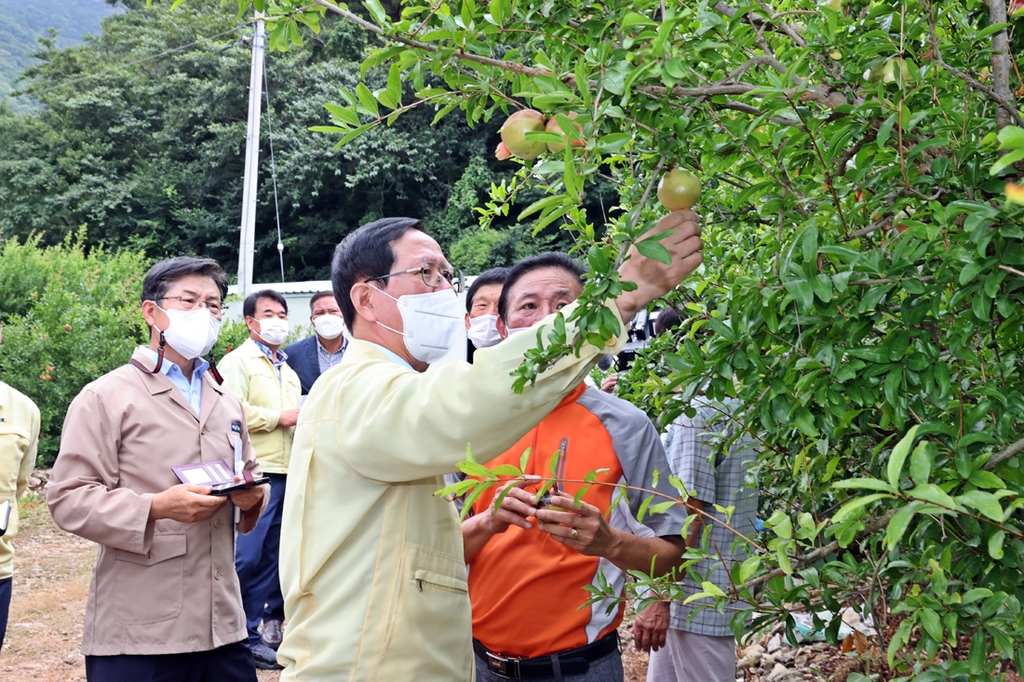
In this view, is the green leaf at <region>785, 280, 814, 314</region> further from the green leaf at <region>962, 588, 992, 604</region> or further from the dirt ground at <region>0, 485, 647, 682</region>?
the dirt ground at <region>0, 485, 647, 682</region>

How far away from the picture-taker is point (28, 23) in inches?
3824

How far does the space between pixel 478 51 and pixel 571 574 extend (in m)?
1.43

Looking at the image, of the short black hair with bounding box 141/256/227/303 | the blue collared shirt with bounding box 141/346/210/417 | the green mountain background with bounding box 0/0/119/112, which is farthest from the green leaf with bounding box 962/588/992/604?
the green mountain background with bounding box 0/0/119/112

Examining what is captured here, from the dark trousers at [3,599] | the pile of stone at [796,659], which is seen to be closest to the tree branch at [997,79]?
the pile of stone at [796,659]

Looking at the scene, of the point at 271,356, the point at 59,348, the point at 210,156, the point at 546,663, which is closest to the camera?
the point at 546,663

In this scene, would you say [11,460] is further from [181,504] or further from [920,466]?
[920,466]

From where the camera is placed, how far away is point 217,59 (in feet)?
90.9

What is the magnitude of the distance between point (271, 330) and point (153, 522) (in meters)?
3.00

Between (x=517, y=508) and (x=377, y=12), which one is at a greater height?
(x=377, y=12)

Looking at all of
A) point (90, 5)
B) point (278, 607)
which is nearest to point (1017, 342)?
point (278, 607)

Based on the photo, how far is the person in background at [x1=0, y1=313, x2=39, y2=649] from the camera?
339 cm

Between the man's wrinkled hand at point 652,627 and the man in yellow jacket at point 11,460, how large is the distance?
232 centimetres

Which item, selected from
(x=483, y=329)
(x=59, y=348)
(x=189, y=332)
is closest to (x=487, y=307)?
(x=483, y=329)

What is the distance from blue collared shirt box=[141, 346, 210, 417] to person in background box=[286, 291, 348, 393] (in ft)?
8.12
